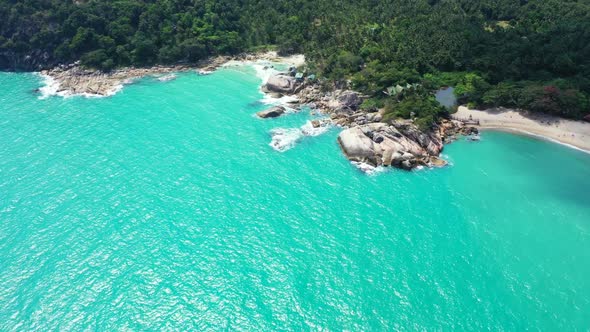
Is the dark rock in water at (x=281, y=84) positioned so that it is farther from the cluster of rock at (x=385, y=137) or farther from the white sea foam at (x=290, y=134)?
the white sea foam at (x=290, y=134)

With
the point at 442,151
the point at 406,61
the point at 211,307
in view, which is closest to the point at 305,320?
the point at 211,307

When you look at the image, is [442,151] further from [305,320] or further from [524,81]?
[305,320]

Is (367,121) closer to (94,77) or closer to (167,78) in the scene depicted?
(167,78)

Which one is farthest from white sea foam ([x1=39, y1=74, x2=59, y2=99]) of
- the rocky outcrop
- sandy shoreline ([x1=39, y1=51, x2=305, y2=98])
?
the rocky outcrop

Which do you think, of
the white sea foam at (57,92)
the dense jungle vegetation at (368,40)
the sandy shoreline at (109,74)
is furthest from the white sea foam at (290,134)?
the white sea foam at (57,92)

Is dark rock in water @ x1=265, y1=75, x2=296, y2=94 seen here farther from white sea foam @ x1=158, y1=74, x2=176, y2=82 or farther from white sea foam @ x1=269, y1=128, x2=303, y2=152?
white sea foam @ x1=158, y1=74, x2=176, y2=82
